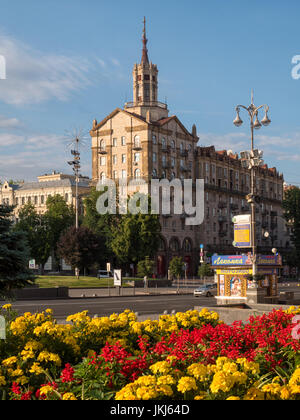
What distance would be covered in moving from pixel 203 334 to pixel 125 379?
9.09 ft

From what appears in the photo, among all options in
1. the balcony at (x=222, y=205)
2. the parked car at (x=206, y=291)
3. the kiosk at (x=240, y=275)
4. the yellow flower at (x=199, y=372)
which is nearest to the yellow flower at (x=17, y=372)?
the yellow flower at (x=199, y=372)

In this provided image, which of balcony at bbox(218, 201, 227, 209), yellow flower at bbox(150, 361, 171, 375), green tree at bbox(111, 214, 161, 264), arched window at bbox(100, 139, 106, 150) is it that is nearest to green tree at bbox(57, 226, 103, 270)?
green tree at bbox(111, 214, 161, 264)

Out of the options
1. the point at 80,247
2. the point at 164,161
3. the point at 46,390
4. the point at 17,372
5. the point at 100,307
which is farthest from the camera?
the point at 164,161

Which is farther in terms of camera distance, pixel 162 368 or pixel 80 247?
pixel 80 247

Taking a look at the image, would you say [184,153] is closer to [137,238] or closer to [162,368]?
[137,238]

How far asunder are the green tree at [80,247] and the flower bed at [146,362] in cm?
5707

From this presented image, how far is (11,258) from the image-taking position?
12.6 meters

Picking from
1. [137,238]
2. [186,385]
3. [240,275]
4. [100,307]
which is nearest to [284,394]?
[186,385]

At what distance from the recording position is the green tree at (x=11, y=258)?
12.6 m

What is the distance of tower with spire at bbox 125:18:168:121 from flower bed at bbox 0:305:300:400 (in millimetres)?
81031

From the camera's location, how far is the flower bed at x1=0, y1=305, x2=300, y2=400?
6.42m

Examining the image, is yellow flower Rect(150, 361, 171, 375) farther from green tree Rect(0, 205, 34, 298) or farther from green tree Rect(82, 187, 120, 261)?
green tree Rect(82, 187, 120, 261)

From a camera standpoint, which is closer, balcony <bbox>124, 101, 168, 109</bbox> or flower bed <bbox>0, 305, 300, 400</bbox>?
flower bed <bbox>0, 305, 300, 400</bbox>

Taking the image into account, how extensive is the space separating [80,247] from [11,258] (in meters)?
57.7
